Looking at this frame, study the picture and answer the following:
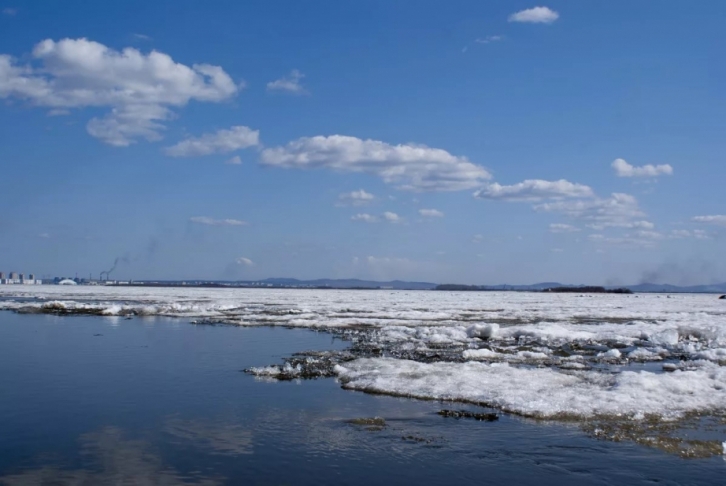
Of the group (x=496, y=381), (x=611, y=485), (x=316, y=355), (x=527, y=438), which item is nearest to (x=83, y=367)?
(x=316, y=355)

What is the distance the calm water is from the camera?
27.3 ft

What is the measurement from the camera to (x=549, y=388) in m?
13.6

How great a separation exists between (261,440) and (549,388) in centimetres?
678

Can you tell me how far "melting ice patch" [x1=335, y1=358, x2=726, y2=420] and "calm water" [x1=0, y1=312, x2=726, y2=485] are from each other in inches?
30.0

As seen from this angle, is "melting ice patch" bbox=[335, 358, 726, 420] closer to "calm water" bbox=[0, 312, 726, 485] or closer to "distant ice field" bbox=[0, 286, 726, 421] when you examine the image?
"distant ice field" bbox=[0, 286, 726, 421]

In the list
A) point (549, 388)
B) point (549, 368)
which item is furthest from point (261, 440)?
point (549, 368)

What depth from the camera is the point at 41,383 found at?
559 inches

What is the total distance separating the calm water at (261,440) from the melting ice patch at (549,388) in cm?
76

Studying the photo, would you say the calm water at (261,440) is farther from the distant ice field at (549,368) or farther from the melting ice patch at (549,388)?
the distant ice field at (549,368)

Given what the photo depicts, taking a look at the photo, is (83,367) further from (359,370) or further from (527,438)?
(527,438)

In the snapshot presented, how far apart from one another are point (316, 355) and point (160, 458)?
1069cm

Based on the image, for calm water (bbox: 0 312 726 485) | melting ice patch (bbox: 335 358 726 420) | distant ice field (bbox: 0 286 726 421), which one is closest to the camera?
calm water (bbox: 0 312 726 485)

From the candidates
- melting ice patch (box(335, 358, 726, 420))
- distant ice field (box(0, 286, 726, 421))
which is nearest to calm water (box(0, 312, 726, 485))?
melting ice patch (box(335, 358, 726, 420))

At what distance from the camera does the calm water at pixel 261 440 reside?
831cm
